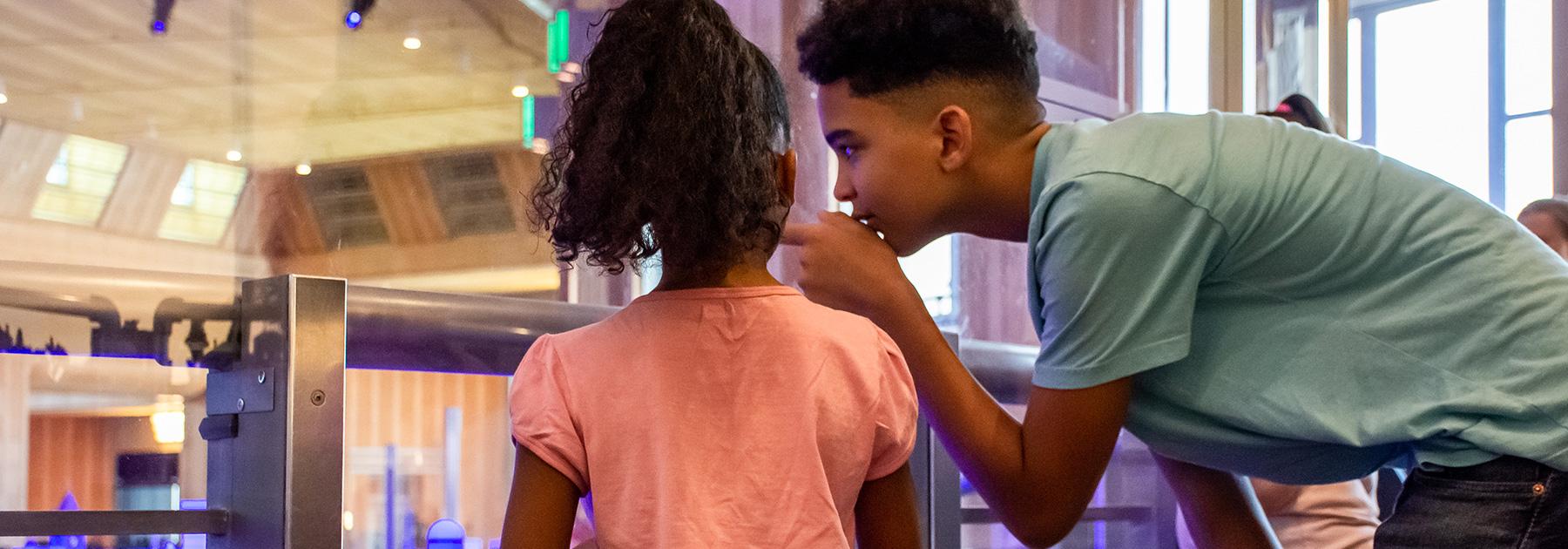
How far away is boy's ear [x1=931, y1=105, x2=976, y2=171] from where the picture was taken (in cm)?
106

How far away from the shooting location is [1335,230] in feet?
3.15

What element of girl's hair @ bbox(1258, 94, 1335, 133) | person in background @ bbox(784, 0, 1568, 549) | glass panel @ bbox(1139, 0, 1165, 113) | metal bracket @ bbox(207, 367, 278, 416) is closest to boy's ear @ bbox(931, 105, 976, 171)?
person in background @ bbox(784, 0, 1568, 549)

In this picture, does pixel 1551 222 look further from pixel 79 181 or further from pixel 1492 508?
pixel 79 181

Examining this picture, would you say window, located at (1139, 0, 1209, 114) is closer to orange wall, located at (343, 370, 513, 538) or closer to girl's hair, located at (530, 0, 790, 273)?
orange wall, located at (343, 370, 513, 538)

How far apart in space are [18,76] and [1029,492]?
3.08 feet

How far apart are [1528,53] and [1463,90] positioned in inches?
7.5

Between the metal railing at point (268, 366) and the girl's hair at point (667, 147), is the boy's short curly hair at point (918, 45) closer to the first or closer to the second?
the girl's hair at point (667, 147)

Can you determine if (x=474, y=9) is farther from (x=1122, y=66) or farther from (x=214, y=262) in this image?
(x=1122, y=66)

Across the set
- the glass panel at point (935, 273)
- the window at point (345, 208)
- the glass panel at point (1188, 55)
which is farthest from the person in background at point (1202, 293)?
the glass panel at point (1188, 55)

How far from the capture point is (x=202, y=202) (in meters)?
1.30

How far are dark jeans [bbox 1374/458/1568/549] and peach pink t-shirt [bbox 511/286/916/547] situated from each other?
0.35 metres

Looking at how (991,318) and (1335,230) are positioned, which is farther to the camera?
(991,318)

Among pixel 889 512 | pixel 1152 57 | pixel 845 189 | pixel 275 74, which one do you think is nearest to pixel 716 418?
pixel 889 512

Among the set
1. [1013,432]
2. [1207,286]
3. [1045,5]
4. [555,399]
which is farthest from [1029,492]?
[1045,5]
